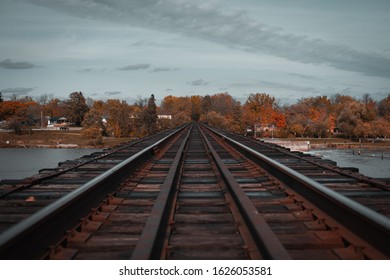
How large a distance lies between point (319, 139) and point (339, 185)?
348 feet

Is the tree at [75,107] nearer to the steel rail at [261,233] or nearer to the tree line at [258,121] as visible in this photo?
the tree line at [258,121]

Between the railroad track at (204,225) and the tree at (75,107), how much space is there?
132 metres

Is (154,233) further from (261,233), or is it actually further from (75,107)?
(75,107)

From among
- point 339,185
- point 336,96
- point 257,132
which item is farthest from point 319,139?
point 339,185

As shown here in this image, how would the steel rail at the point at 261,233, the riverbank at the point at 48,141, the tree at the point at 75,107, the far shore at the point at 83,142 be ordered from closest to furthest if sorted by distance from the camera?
1. the steel rail at the point at 261,233
2. the far shore at the point at 83,142
3. the riverbank at the point at 48,141
4. the tree at the point at 75,107

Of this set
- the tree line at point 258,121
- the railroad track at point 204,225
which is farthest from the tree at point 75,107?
the railroad track at point 204,225

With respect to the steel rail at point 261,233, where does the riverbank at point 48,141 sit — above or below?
below

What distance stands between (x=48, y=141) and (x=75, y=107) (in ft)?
117

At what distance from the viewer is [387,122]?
107125mm

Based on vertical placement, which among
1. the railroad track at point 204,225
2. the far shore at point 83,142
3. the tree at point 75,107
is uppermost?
the tree at point 75,107

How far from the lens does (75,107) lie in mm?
132000

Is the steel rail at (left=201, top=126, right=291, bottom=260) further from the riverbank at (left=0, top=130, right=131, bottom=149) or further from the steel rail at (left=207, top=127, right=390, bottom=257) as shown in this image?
the riverbank at (left=0, top=130, right=131, bottom=149)

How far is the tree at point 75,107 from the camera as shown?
13088 cm
